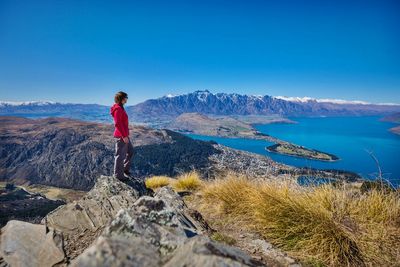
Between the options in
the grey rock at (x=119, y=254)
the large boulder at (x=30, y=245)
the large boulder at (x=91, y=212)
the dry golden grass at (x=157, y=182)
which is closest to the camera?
the grey rock at (x=119, y=254)

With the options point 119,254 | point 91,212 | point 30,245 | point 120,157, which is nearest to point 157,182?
point 120,157

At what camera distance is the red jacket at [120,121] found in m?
8.62

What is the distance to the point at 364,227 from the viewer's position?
18.3 ft

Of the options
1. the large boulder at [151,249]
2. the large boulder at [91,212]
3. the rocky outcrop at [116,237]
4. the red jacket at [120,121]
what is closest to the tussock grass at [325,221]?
the rocky outcrop at [116,237]

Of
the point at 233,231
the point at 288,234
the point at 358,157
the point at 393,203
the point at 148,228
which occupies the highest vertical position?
the point at 148,228

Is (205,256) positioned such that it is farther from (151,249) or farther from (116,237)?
(116,237)

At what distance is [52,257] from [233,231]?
3827mm

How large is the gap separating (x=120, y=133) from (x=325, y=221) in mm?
6231

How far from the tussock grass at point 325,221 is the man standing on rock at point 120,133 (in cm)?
375

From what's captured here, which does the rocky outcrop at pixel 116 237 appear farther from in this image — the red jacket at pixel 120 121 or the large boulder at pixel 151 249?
the red jacket at pixel 120 121

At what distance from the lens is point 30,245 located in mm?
4641

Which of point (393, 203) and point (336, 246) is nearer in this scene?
point (336, 246)

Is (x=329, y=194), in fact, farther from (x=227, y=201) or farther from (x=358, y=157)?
(x=358, y=157)

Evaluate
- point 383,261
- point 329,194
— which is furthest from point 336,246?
point 329,194
